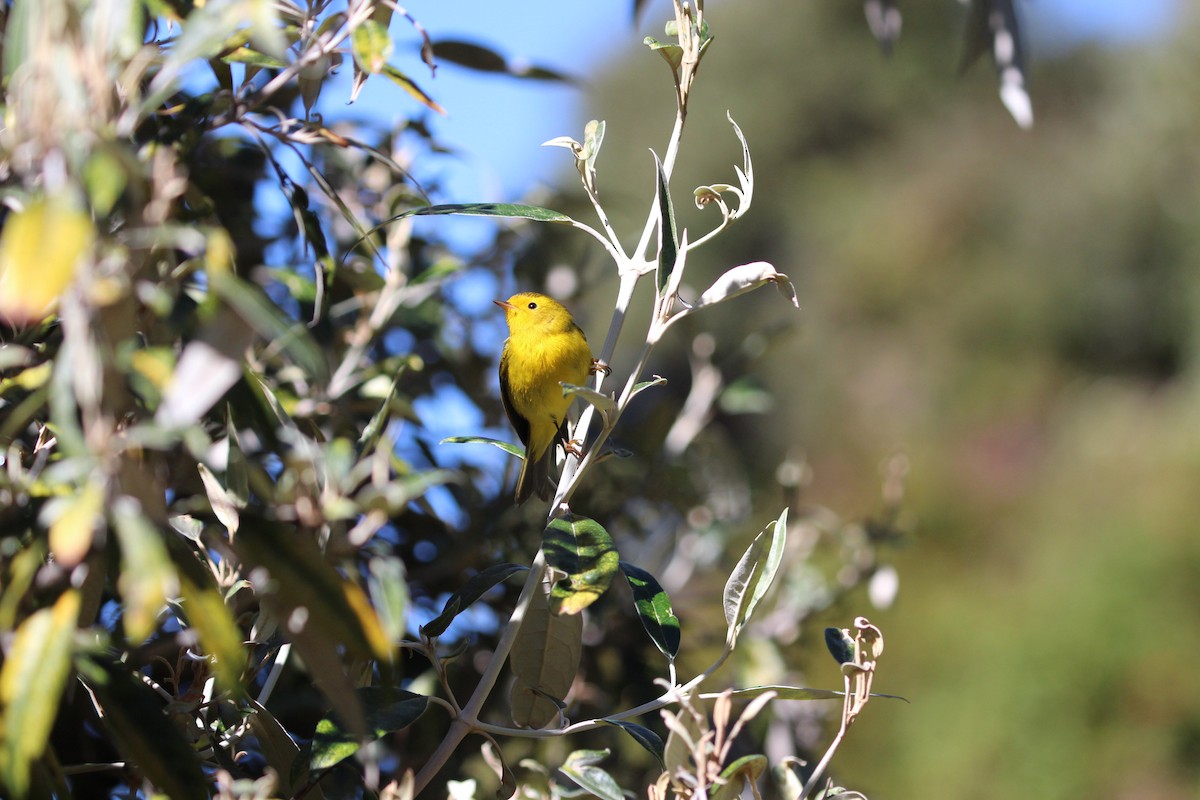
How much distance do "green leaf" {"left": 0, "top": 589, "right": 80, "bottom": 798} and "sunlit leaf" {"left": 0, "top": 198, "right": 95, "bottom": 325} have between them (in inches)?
9.5

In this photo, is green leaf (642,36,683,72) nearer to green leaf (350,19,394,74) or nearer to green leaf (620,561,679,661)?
green leaf (350,19,394,74)

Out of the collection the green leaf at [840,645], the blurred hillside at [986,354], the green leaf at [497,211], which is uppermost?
the green leaf at [497,211]

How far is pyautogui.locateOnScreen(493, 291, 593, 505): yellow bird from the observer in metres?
2.55

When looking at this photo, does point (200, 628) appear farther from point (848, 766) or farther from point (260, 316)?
point (848, 766)

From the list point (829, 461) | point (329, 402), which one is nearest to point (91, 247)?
point (329, 402)

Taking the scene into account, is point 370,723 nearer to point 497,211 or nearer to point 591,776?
point 591,776

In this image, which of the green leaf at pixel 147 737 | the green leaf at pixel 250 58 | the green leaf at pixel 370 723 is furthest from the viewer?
the green leaf at pixel 250 58

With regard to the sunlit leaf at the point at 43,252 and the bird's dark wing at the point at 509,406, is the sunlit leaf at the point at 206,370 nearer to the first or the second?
the sunlit leaf at the point at 43,252

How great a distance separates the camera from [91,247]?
70cm

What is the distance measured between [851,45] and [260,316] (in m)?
21.9

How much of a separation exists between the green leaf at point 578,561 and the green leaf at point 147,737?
1.27 ft

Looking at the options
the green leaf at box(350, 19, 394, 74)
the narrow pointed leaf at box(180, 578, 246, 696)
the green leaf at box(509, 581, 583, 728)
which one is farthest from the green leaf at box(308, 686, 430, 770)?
the green leaf at box(350, 19, 394, 74)

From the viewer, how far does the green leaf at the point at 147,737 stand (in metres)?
0.92

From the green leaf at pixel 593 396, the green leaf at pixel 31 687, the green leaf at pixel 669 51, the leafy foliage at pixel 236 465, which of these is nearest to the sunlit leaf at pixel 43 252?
the leafy foliage at pixel 236 465
